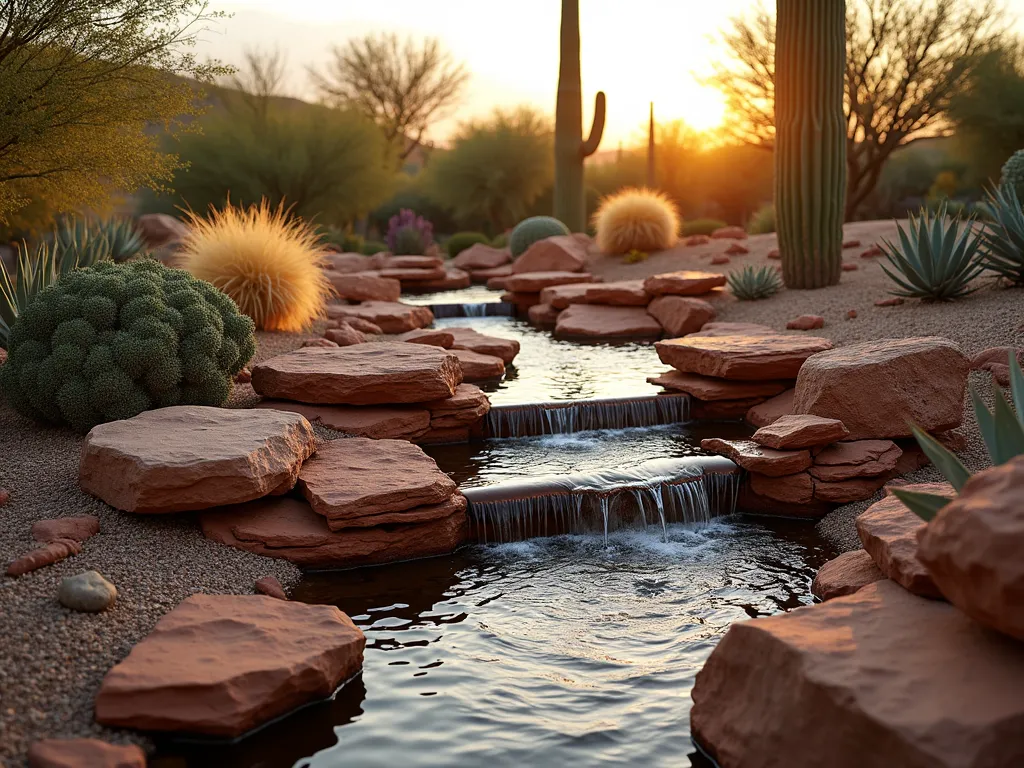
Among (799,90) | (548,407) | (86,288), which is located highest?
(799,90)

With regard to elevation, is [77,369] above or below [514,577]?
above

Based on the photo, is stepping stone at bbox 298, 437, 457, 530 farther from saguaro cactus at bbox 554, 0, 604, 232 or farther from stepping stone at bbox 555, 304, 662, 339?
saguaro cactus at bbox 554, 0, 604, 232

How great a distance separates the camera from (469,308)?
14.3 m

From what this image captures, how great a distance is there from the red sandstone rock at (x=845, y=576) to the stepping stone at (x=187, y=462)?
2.82m

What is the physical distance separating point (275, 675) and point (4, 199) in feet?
22.5

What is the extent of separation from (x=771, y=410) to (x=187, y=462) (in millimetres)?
4583

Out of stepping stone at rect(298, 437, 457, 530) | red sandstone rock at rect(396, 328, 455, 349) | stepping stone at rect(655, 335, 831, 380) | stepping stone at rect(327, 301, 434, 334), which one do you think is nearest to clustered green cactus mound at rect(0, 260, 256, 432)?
stepping stone at rect(298, 437, 457, 530)

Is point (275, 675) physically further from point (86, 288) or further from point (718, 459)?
point (86, 288)

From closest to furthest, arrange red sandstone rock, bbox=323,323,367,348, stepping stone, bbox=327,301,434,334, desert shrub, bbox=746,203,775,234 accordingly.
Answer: red sandstone rock, bbox=323,323,367,348 < stepping stone, bbox=327,301,434,334 < desert shrub, bbox=746,203,775,234

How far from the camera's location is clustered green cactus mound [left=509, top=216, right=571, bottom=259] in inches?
761

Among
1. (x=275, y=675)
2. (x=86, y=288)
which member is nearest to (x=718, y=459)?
(x=275, y=675)

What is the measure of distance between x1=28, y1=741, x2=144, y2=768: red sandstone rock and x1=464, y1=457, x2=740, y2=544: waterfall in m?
2.57

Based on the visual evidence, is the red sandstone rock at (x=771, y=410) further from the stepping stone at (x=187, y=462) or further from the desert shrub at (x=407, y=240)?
the desert shrub at (x=407, y=240)

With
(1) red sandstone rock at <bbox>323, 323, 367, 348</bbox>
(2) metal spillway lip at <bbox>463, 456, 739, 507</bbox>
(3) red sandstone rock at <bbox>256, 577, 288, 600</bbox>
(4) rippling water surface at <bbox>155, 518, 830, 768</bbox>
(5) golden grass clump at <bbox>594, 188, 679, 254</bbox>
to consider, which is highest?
(5) golden grass clump at <bbox>594, 188, 679, 254</bbox>
